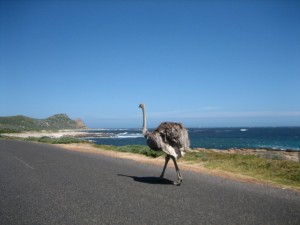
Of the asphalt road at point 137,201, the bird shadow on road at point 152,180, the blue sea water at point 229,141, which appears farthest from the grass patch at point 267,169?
the blue sea water at point 229,141

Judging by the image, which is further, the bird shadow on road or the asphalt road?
the bird shadow on road

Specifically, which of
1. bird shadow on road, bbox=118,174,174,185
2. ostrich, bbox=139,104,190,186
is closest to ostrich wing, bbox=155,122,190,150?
ostrich, bbox=139,104,190,186

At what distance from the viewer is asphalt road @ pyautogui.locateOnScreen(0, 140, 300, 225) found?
22.1 feet

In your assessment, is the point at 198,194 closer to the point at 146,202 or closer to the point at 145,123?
the point at 146,202

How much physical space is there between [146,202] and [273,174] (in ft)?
24.9

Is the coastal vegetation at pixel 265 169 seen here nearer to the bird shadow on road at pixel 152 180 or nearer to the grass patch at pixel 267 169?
the grass patch at pixel 267 169

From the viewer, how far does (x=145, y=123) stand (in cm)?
1299

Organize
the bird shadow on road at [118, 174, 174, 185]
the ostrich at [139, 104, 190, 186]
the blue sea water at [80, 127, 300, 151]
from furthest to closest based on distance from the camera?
1. the blue sea water at [80, 127, 300, 151]
2. the bird shadow on road at [118, 174, 174, 185]
3. the ostrich at [139, 104, 190, 186]

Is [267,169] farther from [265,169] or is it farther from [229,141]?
[229,141]

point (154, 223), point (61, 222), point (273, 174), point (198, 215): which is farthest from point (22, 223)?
point (273, 174)

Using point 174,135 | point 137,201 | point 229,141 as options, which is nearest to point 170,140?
point 174,135

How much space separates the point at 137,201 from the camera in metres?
8.12

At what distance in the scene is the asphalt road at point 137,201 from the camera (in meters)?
6.73

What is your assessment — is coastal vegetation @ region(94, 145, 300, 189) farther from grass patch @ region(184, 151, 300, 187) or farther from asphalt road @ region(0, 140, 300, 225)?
asphalt road @ region(0, 140, 300, 225)
